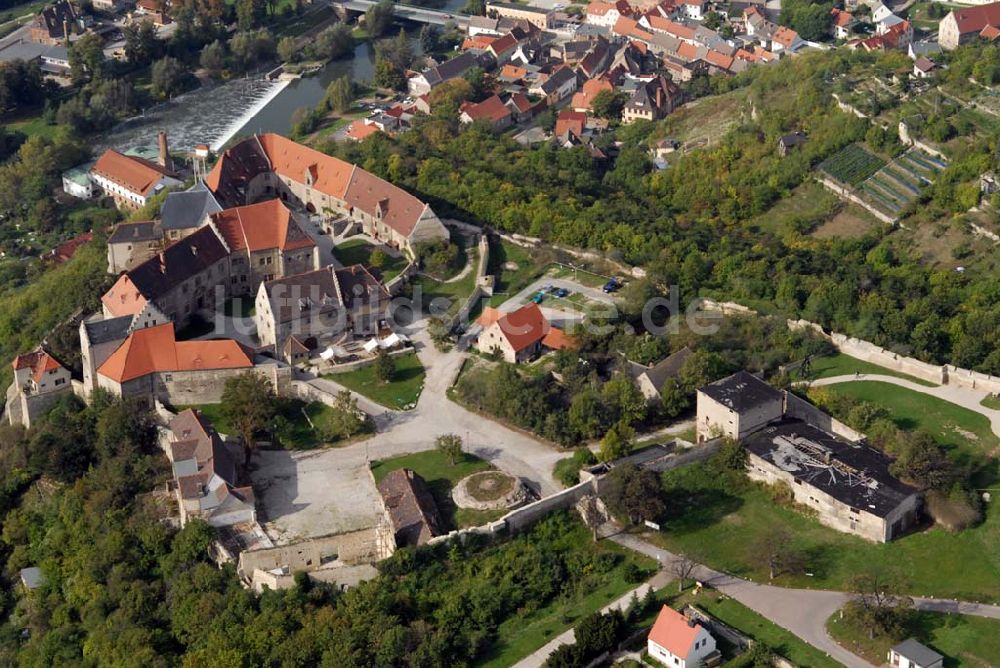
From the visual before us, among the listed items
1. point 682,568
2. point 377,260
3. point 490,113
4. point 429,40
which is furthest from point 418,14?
point 682,568

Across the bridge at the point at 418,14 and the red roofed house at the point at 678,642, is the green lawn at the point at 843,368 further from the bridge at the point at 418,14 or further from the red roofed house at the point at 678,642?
the bridge at the point at 418,14

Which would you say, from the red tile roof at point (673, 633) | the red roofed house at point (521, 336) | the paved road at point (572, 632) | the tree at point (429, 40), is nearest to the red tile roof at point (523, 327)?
the red roofed house at point (521, 336)

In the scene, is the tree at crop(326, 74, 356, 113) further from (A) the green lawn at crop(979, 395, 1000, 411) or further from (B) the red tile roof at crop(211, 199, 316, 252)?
(A) the green lawn at crop(979, 395, 1000, 411)

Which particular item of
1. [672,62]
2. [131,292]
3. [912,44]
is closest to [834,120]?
[912,44]

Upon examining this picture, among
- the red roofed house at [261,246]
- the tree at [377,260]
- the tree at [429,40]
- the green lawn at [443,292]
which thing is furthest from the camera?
the tree at [429,40]

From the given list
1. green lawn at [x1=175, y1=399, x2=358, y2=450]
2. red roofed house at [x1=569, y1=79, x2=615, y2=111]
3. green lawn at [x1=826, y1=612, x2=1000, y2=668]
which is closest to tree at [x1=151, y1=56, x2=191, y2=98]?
red roofed house at [x1=569, y1=79, x2=615, y2=111]
